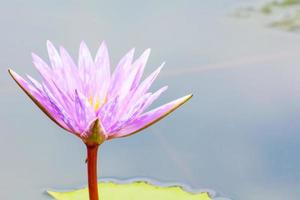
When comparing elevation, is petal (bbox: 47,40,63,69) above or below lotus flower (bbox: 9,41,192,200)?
above

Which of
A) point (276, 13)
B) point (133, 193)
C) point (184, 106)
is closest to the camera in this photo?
point (133, 193)

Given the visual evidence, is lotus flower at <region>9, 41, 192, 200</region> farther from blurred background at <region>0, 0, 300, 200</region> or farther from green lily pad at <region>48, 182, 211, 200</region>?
blurred background at <region>0, 0, 300, 200</region>

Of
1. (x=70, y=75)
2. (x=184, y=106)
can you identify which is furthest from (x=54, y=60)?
(x=184, y=106)

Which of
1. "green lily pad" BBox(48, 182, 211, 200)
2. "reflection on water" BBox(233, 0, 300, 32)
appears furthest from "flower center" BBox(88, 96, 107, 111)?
"reflection on water" BBox(233, 0, 300, 32)

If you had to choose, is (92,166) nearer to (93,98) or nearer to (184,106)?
(93,98)

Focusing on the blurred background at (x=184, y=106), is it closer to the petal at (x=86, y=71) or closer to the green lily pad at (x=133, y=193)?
the green lily pad at (x=133, y=193)

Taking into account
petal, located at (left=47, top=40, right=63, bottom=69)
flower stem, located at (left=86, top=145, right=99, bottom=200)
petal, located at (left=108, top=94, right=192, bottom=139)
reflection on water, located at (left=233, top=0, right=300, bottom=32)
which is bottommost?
flower stem, located at (left=86, top=145, right=99, bottom=200)
